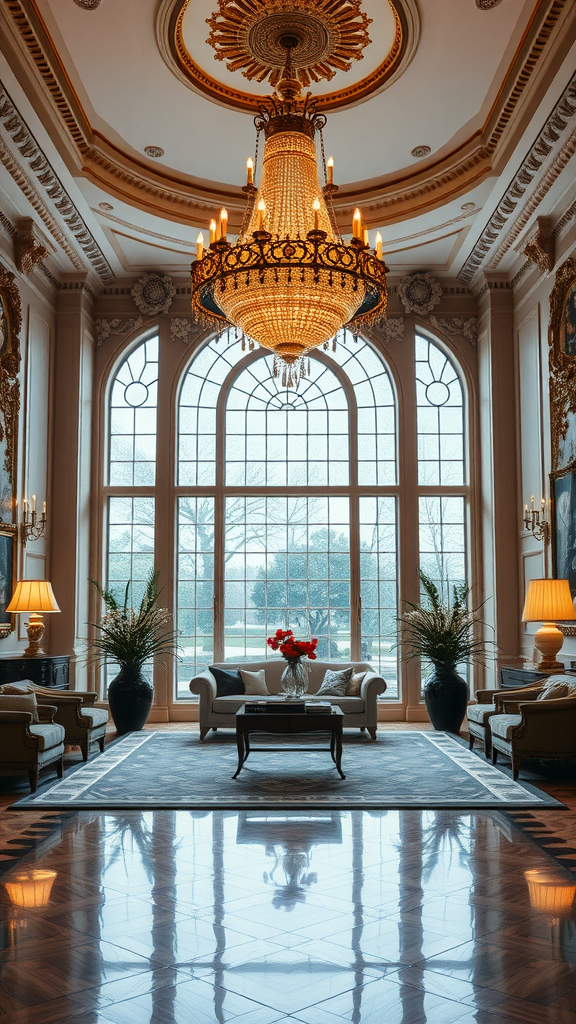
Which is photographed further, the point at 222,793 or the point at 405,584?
the point at 405,584

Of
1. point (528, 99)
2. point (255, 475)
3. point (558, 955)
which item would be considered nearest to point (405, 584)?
point (255, 475)

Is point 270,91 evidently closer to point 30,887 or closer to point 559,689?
point 559,689

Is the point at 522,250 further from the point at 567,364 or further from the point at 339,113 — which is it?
the point at 339,113

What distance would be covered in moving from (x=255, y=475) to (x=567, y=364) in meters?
4.09

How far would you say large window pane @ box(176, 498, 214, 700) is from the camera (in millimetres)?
10125

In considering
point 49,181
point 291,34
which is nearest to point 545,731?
point 291,34

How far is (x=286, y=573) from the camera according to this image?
33.7 ft

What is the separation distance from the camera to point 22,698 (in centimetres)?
625

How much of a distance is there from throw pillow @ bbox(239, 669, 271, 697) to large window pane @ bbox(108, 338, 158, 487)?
9.20 ft

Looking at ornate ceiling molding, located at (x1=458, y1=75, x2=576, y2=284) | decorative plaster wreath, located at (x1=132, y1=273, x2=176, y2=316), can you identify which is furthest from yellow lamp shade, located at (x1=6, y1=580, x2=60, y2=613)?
ornate ceiling molding, located at (x1=458, y1=75, x2=576, y2=284)

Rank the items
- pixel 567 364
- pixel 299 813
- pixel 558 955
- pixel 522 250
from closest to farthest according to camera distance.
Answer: pixel 558 955 < pixel 299 813 < pixel 567 364 < pixel 522 250

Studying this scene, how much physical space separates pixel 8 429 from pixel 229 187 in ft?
10.8

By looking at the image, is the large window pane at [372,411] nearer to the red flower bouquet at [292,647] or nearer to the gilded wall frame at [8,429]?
the red flower bouquet at [292,647]

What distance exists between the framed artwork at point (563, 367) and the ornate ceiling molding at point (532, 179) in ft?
2.48
